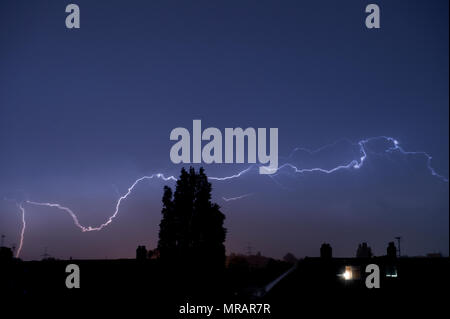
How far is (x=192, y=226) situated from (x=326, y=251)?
32.8ft

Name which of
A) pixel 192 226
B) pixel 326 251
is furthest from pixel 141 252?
pixel 326 251

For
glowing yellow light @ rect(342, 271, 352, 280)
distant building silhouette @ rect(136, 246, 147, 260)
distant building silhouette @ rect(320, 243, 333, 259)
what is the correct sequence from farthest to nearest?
distant building silhouette @ rect(136, 246, 147, 260)
distant building silhouette @ rect(320, 243, 333, 259)
glowing yellow light @ rect(342, 271, 352, 280)

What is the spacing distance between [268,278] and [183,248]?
8379 mm

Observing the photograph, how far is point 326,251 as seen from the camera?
26.3 metres

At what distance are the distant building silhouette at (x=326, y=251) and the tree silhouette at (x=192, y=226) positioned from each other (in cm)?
784

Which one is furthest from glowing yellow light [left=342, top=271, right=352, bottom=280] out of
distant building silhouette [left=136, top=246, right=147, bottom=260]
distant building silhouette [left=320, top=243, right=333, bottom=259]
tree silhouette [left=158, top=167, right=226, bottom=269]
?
distant building silhouette [left=136, top=246, right=147, bottom=260]

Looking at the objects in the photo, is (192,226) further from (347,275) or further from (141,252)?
(347,275)

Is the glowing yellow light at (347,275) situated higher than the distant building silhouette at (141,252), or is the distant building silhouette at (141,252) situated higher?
the distant building silhouette at (141,252)

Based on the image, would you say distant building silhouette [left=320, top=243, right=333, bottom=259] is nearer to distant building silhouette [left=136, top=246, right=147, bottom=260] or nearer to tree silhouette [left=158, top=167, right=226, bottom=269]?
tree silhouette [left=158, top=167, right=226, bottom=269]

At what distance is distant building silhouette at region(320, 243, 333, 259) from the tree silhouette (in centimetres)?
784

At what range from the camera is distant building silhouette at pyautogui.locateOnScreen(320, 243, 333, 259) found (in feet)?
85.9

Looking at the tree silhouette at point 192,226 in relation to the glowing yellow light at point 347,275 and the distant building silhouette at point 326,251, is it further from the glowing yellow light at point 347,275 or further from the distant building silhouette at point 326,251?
the glowing yellow light at point 347,275

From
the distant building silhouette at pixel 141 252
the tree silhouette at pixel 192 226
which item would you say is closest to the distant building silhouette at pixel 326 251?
the tree silhouette at pixel 192 226

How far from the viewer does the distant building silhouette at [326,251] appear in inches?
1031
